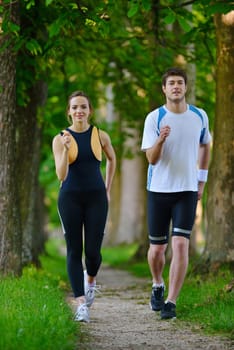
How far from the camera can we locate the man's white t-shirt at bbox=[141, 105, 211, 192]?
26.1ft

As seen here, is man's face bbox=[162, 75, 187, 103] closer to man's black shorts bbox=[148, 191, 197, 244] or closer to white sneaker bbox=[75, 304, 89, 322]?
man's black shorts bbox=[148, 191, 197, 244]

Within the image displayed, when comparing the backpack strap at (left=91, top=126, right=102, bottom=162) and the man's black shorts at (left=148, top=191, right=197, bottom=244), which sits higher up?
the backpack strap at (left=91, top=126, right=102, bottom=162)

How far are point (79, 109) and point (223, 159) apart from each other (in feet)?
11.4

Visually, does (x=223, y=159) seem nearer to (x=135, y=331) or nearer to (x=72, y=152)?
(x=72, y=152)

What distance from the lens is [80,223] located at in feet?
26.0

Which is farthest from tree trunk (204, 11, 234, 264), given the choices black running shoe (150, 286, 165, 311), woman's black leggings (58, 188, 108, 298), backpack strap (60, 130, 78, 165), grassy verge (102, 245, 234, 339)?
backpack strap (60, 130, 78, 165)

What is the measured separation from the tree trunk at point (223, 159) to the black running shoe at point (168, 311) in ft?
9.68

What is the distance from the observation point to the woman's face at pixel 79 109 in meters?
7.96

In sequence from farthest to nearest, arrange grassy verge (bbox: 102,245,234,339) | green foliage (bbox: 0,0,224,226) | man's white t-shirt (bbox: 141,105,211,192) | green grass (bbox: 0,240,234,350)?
green foliage (bbox: 0,0,224,226) → man's white t-shirt (bbox: 141,105,211,192) → grassy verge (bbox: 102,245,234,339) → green grass (bbox: 0,240,234,350)

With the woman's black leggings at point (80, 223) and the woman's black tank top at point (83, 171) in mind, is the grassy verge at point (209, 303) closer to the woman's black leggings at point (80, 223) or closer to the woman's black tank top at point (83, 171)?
the woman's black leggings at point (80, 223)

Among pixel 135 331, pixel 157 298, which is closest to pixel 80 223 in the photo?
pixel 135 331

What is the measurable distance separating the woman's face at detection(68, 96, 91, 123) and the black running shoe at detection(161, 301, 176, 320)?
1.94 meters

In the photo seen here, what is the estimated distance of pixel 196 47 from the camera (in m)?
14.3

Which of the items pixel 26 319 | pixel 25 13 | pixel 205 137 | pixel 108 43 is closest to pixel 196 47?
pixel 108 43
